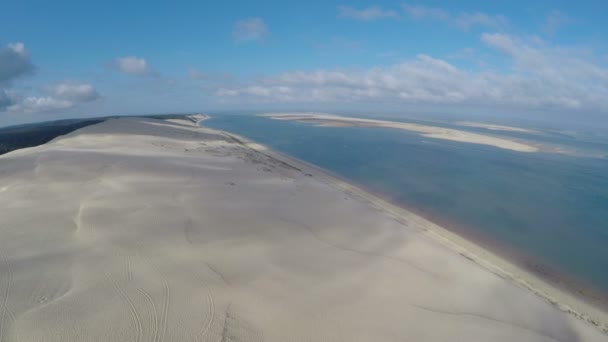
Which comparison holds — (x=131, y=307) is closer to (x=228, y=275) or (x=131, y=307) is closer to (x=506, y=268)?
(x=228, y=275)

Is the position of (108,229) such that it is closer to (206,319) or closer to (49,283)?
(49,283)

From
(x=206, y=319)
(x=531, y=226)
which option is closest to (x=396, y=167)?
(x=531, y=226)

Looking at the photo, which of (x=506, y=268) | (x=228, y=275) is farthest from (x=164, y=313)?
(x=506, y=268)

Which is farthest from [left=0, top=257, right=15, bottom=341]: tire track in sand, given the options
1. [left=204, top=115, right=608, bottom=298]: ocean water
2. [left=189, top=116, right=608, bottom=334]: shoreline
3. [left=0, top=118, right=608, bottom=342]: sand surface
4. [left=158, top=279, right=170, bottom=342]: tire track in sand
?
[left=204, top=115, right=608, bottom=298]: ocean water

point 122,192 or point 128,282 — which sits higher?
point 122,192

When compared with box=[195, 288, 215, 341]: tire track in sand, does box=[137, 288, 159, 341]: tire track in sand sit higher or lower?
higher

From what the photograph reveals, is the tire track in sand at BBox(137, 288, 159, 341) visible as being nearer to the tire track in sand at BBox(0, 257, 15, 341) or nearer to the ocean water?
the tire track in sand at BBox(0, 257, 15, 341)

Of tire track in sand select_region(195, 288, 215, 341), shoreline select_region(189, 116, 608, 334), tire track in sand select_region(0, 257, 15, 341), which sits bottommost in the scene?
shoreline select_region(189, 116, 608, 334)

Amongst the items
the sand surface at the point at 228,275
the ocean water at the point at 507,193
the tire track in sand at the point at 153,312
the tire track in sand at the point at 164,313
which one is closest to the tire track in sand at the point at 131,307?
the sand surface at the point at 228,275
